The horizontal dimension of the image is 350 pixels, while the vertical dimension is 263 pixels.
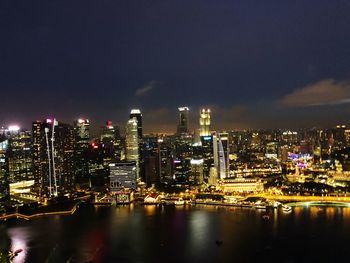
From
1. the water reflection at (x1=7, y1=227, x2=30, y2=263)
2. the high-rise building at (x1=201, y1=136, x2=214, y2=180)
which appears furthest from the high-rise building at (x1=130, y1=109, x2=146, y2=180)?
the water reflection at (x1=7, y1=227, x2=30, y2=263)

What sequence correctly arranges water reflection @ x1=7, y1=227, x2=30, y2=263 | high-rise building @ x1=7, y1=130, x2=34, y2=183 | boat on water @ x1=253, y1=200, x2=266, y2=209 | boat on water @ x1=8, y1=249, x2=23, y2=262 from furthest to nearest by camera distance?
high-rise building @ x1=7, y1=130, x2=34, y2=183
boat on water @ x1=253, y1=200, x2=266, y2=209
water reflection @ x1=7, y1=227, x2=30, y2=263
boat on water @ x1=8, y1=249, x2=23, y2=262

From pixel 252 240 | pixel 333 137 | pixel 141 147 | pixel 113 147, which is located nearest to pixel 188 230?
pixel 252 240

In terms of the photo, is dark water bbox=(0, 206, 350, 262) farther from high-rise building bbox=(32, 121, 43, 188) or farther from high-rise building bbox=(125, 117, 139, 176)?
high-rise building bbox=(125, 117, 139, 176)

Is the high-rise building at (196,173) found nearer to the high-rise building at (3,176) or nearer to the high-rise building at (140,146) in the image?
the high-rise building at (140,146)

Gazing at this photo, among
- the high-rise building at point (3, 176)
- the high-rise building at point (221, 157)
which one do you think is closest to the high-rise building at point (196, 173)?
the high-rise building at point (221, 157)

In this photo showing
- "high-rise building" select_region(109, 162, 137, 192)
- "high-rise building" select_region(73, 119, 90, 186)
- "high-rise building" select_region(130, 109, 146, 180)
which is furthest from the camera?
"high-rise building" select_region(130, 109, 146, 180)

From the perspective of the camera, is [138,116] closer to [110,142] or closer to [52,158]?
[110,142]
